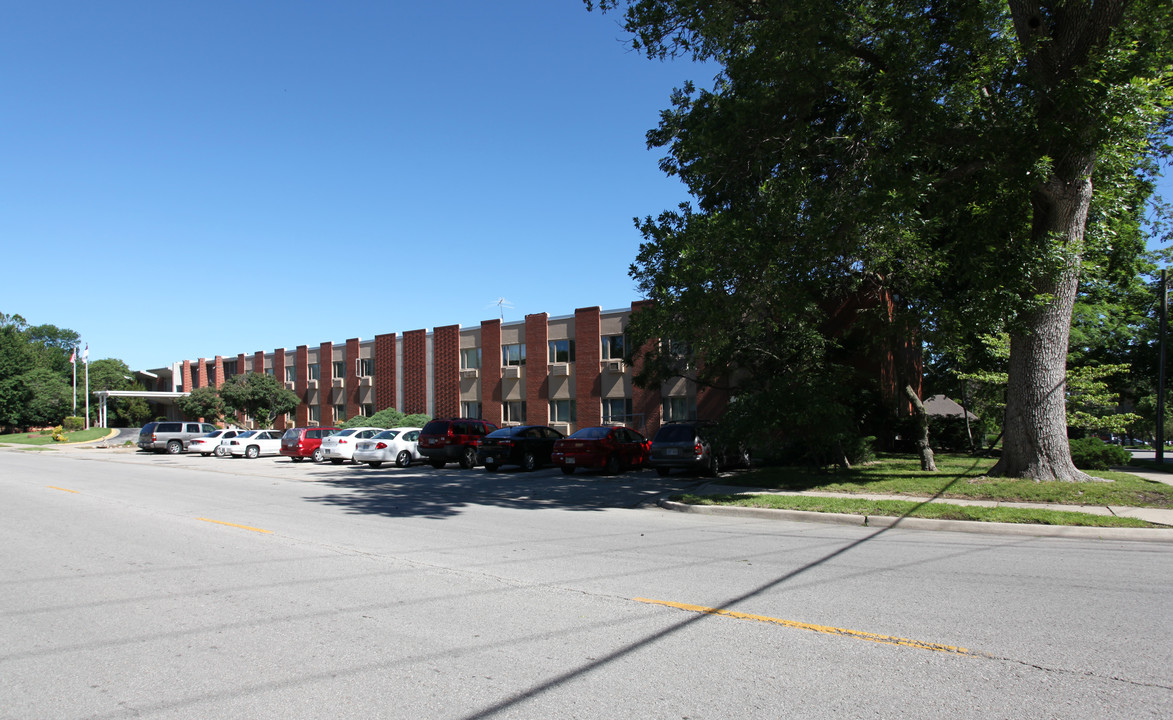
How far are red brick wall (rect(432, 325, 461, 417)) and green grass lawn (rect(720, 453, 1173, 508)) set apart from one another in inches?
1073

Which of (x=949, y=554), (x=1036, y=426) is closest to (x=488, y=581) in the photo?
(x=949, y=554)

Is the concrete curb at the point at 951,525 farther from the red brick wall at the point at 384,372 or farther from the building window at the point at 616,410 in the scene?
the red brick wall at the point at 384,372

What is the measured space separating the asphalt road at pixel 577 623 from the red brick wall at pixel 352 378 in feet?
127

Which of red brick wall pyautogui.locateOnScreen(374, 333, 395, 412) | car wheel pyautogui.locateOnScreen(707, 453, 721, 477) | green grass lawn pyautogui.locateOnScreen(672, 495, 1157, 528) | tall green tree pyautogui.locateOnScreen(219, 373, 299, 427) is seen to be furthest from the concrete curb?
tall green tree pyautogui.locateOnScreen(219, 373, 299, 427)

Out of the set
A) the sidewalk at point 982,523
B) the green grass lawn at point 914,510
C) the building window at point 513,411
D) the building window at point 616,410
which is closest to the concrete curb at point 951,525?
the sidewalk at point 982,523

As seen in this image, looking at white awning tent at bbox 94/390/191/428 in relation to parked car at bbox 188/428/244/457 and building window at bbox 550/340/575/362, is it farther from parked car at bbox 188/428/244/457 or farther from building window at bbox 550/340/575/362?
building window at bbox 550/340/575/362

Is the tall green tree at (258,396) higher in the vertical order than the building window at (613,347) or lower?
lower

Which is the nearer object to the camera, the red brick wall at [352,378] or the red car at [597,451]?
the red car at [597,451]

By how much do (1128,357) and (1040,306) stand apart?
2269 centimetres

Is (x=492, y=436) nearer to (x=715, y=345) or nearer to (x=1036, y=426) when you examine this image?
(x=715, y=345)

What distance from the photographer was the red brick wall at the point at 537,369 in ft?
124

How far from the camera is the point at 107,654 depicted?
5.26 metres

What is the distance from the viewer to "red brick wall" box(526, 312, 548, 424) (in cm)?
3766

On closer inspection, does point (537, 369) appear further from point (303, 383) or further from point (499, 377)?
point (303, 383)
